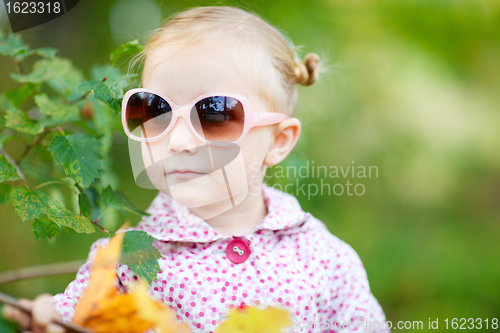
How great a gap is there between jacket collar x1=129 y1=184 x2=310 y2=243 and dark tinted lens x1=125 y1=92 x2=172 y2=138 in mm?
229

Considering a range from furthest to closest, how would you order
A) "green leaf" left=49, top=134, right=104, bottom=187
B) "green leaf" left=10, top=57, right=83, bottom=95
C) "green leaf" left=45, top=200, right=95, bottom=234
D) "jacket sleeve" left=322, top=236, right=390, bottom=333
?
1. "green leaf" left=10, top=57, right=83, bottom=95
2. "jacket sleeve" left=322, top=236, right=390, bottom=333
3. "green leaf" left=49, top=134, right=104, bottom=187
4. "green leaf" left=45, top=200, right=95, bottom=234

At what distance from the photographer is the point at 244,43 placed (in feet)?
3.40

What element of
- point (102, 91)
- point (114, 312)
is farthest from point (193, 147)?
point (114, 312)

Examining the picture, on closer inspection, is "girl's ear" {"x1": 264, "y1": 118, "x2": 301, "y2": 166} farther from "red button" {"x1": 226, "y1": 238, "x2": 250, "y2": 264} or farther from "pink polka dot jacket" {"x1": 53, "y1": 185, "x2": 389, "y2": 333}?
"red button" {"x1": 226, "y1": 238, "x2": 250, "y2": 264}

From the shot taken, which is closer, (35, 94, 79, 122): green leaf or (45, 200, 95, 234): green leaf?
(45, 200, 95, 234): green leaf

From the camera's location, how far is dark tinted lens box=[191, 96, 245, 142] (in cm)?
93

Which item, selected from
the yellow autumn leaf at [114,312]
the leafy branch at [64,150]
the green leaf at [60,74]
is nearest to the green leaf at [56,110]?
the leafy branch at [64,150]

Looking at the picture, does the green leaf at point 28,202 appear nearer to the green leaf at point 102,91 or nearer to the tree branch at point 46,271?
the green leaf at point 102,91

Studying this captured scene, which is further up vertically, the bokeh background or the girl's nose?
the girl's nose

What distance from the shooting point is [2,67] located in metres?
2.22

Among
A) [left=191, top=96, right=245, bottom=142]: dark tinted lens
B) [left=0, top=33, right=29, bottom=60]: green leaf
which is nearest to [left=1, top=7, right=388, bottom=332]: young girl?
[left=191, top=96, right=245, bottom=142]: dark tinted lens

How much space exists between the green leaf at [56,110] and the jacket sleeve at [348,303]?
0.80 metres

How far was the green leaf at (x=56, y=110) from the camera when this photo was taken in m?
1.03

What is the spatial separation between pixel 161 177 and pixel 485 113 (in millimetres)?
2774
